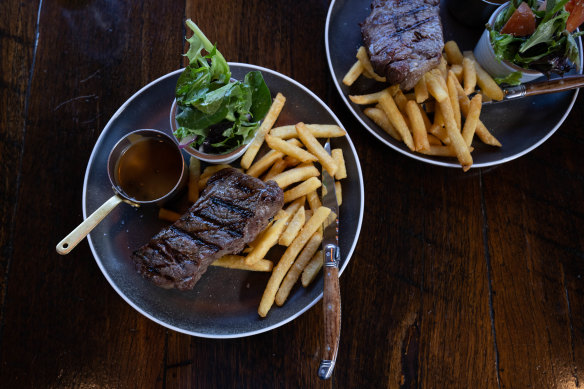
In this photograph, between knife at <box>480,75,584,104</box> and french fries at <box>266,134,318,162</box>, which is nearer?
french fries at <box>266,134,318,162</box>

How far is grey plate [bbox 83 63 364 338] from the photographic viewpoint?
2.43 m

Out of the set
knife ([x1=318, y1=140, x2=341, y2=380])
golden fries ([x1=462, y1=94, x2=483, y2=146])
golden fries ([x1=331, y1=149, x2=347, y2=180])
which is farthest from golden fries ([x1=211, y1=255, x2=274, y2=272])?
golden fries ([x1=462, y1=94, x2=483, y2=146])

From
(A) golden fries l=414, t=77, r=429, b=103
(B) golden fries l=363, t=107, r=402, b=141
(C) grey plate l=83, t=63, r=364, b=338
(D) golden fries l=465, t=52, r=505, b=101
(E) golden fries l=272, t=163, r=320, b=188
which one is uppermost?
(D) golden fries l=465, t=52, r=505, b=101

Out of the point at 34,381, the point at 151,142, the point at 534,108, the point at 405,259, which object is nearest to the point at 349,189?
the point at 405,259

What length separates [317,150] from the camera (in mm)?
2461

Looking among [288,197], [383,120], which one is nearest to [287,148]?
[288,197]

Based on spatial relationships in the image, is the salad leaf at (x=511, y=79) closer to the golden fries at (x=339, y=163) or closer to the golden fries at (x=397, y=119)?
the golden fries at (x=397, y=119)

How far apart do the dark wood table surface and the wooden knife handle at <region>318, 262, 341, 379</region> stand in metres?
0.41

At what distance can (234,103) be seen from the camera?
221 cm

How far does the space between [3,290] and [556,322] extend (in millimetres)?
3479

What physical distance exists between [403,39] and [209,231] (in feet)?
5.43

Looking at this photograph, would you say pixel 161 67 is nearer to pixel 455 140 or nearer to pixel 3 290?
pixel 3 290

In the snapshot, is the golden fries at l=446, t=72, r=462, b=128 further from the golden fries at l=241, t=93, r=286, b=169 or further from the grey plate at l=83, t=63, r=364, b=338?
the golden fries at l=241, t=93, r=286, b=169

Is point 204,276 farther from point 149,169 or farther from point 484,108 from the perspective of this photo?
point 484,108
